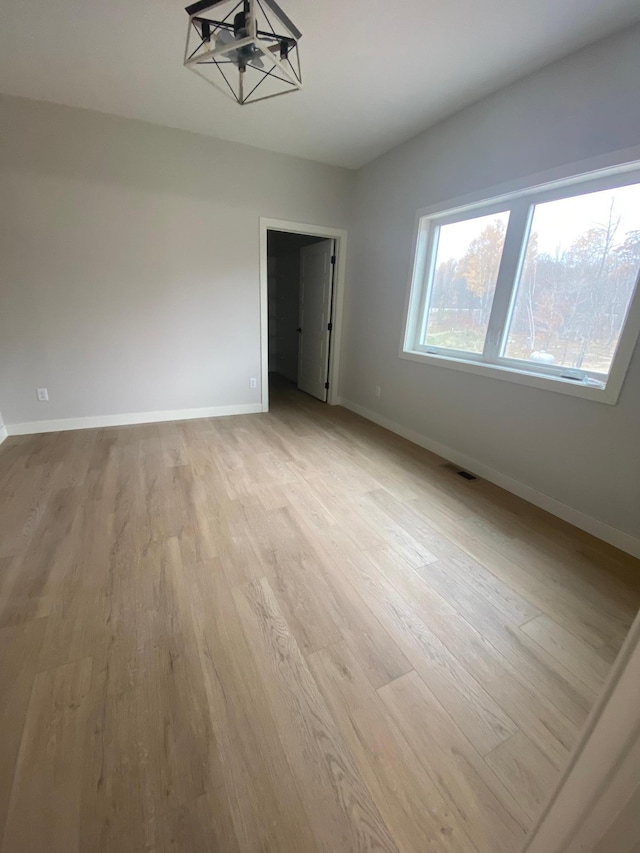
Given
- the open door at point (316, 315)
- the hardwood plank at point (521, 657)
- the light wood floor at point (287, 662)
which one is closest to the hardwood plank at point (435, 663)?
the light wood floor at point (287, 662)

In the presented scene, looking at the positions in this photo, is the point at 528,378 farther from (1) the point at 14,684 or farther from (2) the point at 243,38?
(1) the point at 14,684

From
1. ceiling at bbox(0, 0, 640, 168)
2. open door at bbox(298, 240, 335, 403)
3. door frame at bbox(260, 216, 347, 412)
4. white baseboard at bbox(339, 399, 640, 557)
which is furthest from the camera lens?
open door at bbox(298, 240, 335, 403)

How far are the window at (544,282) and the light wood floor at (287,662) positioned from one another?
1.06 metres

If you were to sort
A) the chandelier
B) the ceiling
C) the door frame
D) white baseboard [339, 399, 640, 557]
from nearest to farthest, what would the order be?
1. the chandelier
2. the ceiling
3. white baseboard [339, 399, 640, 557]
4. the door frame

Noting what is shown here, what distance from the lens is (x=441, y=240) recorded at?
315cm

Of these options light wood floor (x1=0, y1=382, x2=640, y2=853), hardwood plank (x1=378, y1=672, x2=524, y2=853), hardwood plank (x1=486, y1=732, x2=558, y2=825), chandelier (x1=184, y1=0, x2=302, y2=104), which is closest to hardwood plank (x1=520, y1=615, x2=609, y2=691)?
light wood floor (x1=0, y1=382, x2=640, y2=853)

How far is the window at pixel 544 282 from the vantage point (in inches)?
79.2

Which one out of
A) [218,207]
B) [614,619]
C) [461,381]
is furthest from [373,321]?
[614,619]

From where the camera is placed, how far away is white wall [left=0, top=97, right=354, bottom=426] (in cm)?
293

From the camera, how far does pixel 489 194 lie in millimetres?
2547

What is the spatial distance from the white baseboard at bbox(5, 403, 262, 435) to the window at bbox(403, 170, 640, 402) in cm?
231

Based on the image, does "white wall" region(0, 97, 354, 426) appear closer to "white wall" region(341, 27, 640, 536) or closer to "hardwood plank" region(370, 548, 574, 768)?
"white wall" region(341, 27, 640, 536)

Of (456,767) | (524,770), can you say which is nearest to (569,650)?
(524,770)

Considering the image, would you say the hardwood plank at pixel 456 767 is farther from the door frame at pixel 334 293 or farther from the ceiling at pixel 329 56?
the door frame at pixel 334 293
